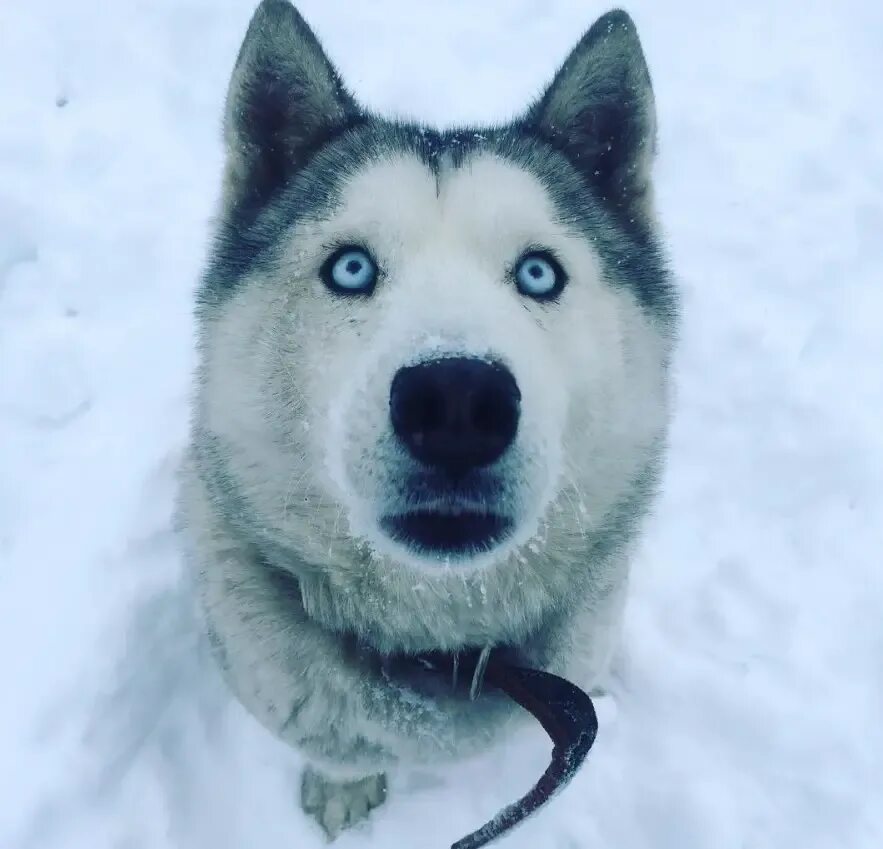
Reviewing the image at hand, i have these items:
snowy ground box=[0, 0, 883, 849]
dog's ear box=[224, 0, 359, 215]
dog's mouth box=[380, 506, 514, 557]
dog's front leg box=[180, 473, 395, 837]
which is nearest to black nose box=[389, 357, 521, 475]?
dog's mouth box=[380, 506, 514, 557]

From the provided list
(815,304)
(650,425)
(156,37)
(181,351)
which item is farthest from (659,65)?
(650,425)

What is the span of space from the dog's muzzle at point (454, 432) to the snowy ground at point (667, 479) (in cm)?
149

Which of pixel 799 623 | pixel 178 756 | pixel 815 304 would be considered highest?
pixel 815 304

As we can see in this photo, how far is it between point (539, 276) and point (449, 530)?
23.2 inches

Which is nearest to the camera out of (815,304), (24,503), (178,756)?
(178,756)

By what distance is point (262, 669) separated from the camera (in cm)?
180

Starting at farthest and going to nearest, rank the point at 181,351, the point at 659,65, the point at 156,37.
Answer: the point at 659,65 → the point at 156,37 → the point at 181,351

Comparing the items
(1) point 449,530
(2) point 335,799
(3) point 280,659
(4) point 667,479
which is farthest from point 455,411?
(4) point 667,479

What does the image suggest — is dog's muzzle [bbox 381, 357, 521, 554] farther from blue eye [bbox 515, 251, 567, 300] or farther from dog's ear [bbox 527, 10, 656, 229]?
dog's ear [bbox 527, 10, 656, 229]

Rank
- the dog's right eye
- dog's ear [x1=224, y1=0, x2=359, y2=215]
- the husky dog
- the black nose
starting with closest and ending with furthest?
the black nose → the husky dog → the dog's right eye → dog's ear [x1=224, y1=0, x2=359, y2=215]

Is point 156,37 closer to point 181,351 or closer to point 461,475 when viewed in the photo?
point 181,351

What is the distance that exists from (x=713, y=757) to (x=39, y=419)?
2751 mm

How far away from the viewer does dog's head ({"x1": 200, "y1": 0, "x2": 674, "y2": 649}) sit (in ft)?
4.03

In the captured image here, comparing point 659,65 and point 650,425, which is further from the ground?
point 659,65
